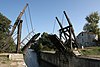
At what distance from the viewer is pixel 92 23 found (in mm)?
→ 59781

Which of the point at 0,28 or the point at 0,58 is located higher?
the point at 0,28

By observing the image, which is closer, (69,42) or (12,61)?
(12,61)

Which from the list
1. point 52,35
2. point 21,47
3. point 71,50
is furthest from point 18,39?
point 71,50

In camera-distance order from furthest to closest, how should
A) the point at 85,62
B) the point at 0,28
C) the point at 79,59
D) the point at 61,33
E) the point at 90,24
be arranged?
the point at 90,24, the point at 0,28, the point at 61,33, the point at 79,59, the point at 85,62

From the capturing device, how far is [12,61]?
11.5 meters

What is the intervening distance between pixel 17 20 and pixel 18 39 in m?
1.95

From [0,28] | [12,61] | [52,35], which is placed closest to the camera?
[12,61]

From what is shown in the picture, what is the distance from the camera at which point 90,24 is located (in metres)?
60.0

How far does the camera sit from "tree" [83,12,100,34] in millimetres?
58956

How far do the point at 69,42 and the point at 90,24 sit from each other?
4097 centimetres

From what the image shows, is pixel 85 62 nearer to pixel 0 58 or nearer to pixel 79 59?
pixel 79 59

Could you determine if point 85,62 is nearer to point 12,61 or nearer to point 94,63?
point 94,63

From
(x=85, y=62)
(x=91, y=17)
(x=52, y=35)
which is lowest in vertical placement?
(x=85, y=62)

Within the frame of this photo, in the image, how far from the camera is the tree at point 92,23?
59.0m
